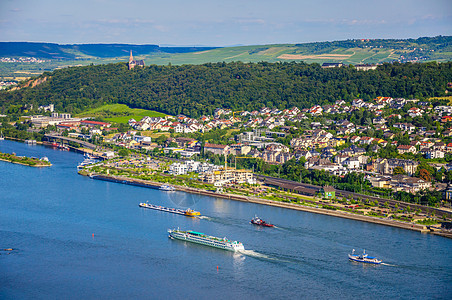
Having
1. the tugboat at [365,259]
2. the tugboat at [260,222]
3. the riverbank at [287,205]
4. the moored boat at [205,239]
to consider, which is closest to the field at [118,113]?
the riverbank at [287,205]

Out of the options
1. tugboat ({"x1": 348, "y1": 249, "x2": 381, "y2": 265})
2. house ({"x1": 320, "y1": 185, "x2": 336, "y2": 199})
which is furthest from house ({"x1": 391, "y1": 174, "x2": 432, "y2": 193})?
tugboat ({"x1": 348, "y1": 249, "x2": 381, "y2": 265})

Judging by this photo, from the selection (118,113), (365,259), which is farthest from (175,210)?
(118,113)

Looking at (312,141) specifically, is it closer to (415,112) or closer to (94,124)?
(415,112)

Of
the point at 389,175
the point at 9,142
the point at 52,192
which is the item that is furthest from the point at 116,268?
the point at 9,142

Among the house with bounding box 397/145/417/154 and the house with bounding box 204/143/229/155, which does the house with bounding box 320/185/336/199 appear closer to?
the house with bounding box 397/145/417/154

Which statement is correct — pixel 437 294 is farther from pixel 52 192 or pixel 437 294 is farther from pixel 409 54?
pixel 409 54
